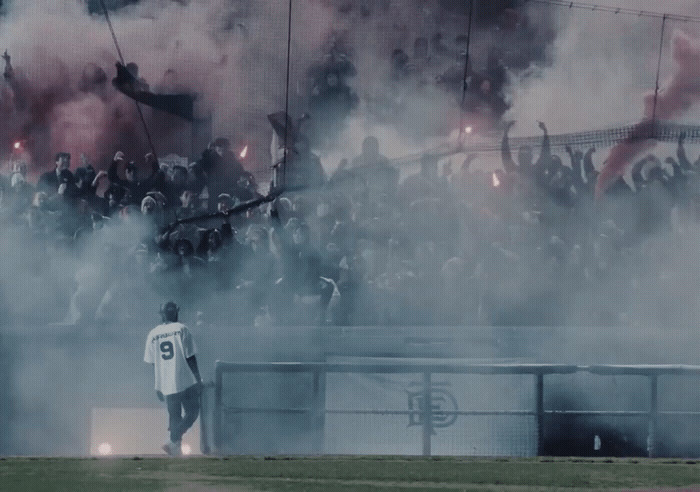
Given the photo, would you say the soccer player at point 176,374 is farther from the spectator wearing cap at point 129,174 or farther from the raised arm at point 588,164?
the raised arm at point 588,164

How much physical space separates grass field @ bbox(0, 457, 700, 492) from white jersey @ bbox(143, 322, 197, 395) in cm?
67

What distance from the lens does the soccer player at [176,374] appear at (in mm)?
7977

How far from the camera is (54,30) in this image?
35.3 ft

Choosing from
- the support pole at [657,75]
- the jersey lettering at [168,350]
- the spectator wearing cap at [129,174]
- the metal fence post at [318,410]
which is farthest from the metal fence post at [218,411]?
the support pole at [657,75]

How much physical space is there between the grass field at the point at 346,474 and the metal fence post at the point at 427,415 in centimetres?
68

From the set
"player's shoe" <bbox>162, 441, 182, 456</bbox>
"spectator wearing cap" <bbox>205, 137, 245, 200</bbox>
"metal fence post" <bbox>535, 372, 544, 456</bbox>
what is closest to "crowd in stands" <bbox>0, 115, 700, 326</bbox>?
"spectator wearing cap" <bbox>205, 137, 245, 200</bbox>

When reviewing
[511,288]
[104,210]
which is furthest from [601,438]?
[104,210]

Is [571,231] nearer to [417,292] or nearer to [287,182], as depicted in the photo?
[417,292]

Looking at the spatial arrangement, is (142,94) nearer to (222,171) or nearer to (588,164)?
(222,171)

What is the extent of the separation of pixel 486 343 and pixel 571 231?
1.28 m

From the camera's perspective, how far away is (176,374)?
796 cm

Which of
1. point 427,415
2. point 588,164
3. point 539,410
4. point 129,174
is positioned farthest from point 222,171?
point 539,410

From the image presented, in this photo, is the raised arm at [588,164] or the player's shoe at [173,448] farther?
the raised arm at [588,164]

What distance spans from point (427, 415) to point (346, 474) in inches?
62.3
